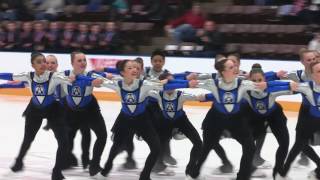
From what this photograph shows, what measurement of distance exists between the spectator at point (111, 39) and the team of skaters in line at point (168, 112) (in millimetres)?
6089

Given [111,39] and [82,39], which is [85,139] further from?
[82,39]

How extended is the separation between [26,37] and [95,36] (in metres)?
1.67

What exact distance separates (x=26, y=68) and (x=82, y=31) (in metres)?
1.31

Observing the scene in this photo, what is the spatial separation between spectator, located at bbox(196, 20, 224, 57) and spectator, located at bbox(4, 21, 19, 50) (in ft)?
13.2

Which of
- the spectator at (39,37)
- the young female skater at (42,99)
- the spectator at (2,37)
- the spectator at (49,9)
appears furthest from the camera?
the spectator at (49,9)

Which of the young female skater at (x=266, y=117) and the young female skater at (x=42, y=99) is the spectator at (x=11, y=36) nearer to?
the young female skater at (x=42, y=99)

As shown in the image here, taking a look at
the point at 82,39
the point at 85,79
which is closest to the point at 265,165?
the point at 85,79

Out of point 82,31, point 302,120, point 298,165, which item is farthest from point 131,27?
point 302,120

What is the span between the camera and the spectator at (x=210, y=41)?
1212cm

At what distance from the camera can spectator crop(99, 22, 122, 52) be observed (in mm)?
13078

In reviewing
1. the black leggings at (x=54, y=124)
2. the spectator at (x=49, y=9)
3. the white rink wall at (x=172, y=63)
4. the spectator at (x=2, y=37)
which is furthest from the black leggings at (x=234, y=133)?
the spectator at (x=49, y=9)

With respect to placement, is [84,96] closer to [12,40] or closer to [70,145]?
[70,145]

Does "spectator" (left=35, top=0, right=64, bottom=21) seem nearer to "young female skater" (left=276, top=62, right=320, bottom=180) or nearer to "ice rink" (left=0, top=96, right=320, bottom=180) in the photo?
"ice rink" (left=0, top=96, right=320, bottom=180)

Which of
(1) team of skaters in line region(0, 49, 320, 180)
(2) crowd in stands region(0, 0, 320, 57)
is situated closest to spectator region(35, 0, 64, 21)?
(2) crowd in stands region(0, 0, 320, 57)
